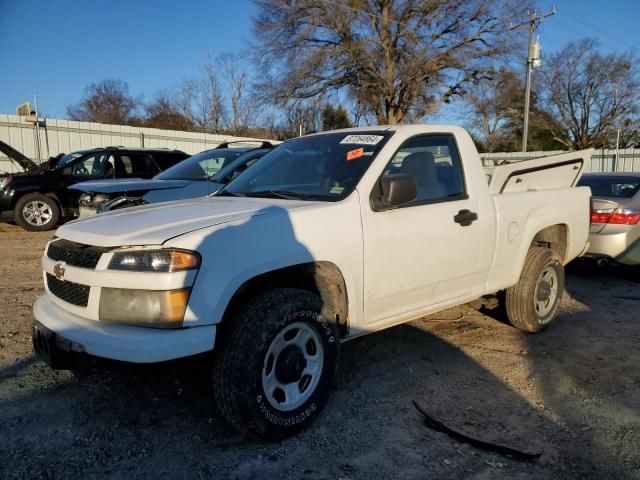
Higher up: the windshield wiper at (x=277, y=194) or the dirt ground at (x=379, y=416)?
the windshield wiper at (x=277, y=194)

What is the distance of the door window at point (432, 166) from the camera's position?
3.88 metres

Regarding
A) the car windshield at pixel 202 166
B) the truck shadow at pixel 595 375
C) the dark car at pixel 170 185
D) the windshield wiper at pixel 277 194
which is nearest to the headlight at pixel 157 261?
the windshield wiper at pixel 277 194

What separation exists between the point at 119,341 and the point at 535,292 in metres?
3.75

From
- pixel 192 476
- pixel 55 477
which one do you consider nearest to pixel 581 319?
pixel 192 476

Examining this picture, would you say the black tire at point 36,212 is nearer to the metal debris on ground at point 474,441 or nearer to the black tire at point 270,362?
the black tire at point 270,362

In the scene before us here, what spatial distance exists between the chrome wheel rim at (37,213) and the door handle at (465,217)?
31.3ft

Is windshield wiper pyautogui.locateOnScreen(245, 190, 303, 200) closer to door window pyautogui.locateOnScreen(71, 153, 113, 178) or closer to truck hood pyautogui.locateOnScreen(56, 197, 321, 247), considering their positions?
truck hood pyautogui.locateOnScreen(56, 197, 321, 247)

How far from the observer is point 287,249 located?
2.99 metres

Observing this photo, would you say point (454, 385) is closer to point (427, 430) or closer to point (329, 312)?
point (427, 430)

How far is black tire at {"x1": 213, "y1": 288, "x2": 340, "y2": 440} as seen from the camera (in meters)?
2.78

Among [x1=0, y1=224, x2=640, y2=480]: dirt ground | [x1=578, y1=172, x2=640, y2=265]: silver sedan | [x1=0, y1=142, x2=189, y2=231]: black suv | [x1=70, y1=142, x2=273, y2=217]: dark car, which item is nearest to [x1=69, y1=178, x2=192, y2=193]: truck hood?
[x1=70, y1=142, x2=273, y2=217]: dark car

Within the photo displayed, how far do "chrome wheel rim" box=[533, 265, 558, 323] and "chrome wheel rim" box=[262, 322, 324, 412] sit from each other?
266 cm

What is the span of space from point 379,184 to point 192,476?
206 centimetres

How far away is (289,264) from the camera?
302 cm
